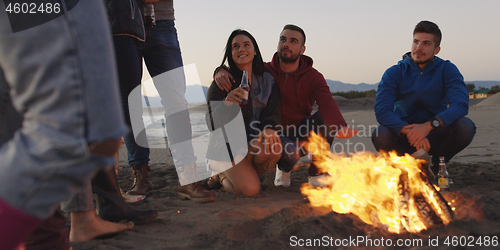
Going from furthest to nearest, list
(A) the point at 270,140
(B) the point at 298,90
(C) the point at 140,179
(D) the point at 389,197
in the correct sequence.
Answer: (B) the point at 298,90
(A) the point at 270,140
(C) the point at 140,179
(D) the point at 389,197

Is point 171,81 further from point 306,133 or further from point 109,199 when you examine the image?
point 306,133

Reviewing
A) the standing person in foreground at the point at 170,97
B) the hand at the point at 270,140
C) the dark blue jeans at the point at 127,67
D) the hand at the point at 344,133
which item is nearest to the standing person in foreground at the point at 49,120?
the dark blue jeans at the point at 127,67

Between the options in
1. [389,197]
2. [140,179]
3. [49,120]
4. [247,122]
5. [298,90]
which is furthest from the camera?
[298,90]

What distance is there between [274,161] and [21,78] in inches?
118

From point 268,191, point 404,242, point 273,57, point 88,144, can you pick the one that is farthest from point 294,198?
point 88,144

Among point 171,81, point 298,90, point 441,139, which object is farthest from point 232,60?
point 441,139

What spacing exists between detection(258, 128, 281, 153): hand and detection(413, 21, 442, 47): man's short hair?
220 cm

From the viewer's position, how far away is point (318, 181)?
371 cm

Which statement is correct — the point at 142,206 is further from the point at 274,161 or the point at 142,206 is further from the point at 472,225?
the point at 472,225

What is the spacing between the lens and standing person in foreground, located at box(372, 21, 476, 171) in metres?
3.62

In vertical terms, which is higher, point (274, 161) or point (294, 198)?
point (274, 161)

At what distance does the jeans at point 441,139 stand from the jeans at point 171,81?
2.30 m

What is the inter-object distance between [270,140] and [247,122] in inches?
16.9

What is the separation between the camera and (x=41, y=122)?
79 centimetres
